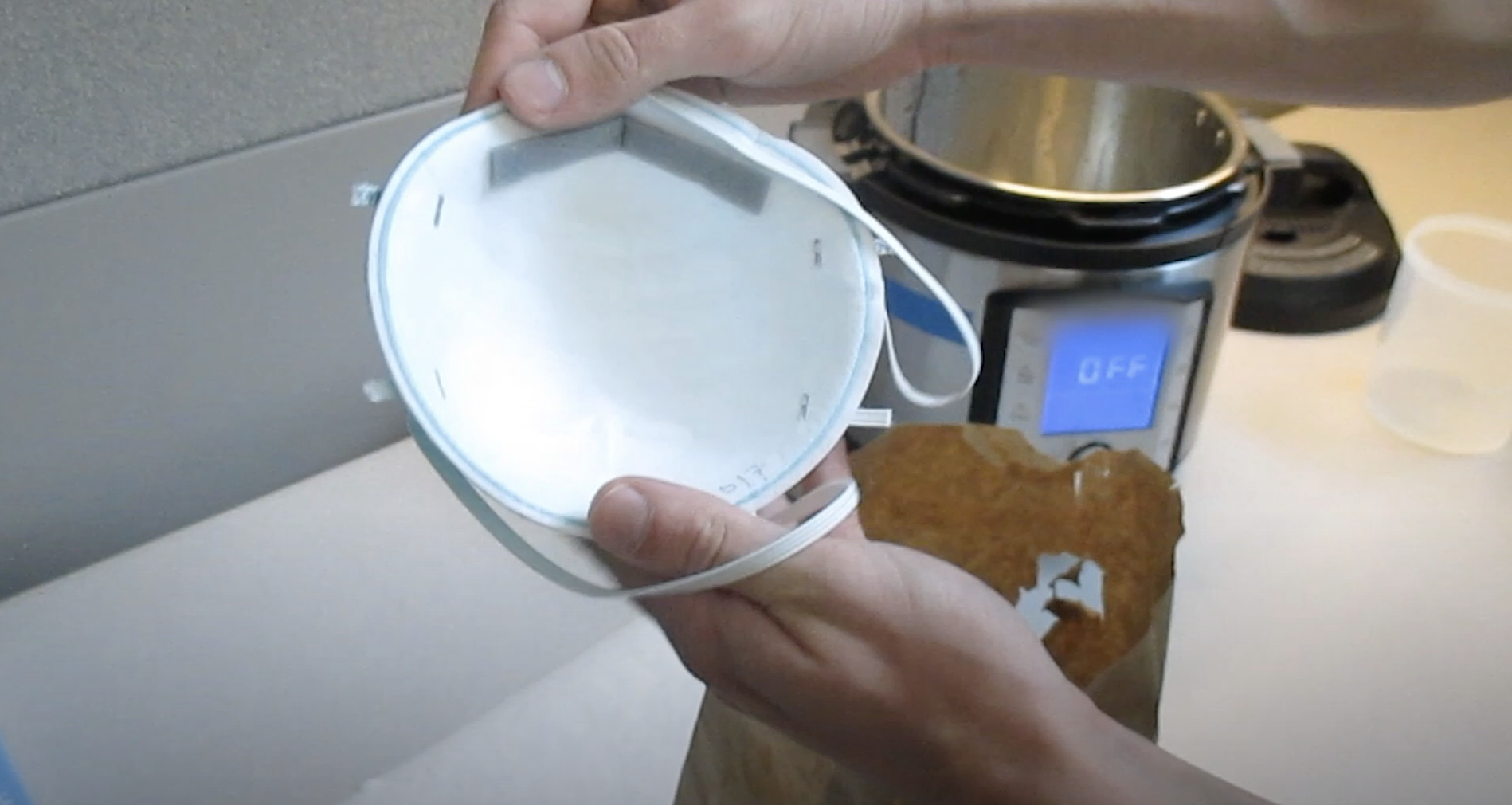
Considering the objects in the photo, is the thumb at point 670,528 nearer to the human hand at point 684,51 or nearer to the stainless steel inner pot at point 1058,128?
the human hand at point 684,51

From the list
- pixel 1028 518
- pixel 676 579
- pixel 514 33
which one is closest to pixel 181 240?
pixel 514 33

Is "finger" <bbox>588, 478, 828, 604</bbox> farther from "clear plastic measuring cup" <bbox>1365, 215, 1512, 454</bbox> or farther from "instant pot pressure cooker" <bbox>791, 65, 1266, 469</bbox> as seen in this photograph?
"clear plastic measuring cup" <bbox>1365, 215, 1512, 454</bbox>

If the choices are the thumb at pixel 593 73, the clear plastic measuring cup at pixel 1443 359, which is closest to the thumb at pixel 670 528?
the thumb at pixel 593 73

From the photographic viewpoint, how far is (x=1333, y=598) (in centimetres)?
64

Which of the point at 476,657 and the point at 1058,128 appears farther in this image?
the point at 1058,128

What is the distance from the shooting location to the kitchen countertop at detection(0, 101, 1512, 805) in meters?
0.52

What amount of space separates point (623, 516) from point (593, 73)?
142 millimetres

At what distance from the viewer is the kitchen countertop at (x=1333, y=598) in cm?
56

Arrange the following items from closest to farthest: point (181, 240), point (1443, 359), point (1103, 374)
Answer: point (181, 240) < point (1103, 374) < point (1443, 359)

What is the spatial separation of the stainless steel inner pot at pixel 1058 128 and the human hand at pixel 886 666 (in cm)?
36

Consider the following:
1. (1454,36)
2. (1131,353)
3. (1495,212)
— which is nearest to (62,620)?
(1131,353)

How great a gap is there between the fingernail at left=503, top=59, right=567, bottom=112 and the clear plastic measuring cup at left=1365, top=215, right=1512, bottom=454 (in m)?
0.55

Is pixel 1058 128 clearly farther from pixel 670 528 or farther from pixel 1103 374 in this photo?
pixel 670 528

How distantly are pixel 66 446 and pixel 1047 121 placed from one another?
21.6 inches
